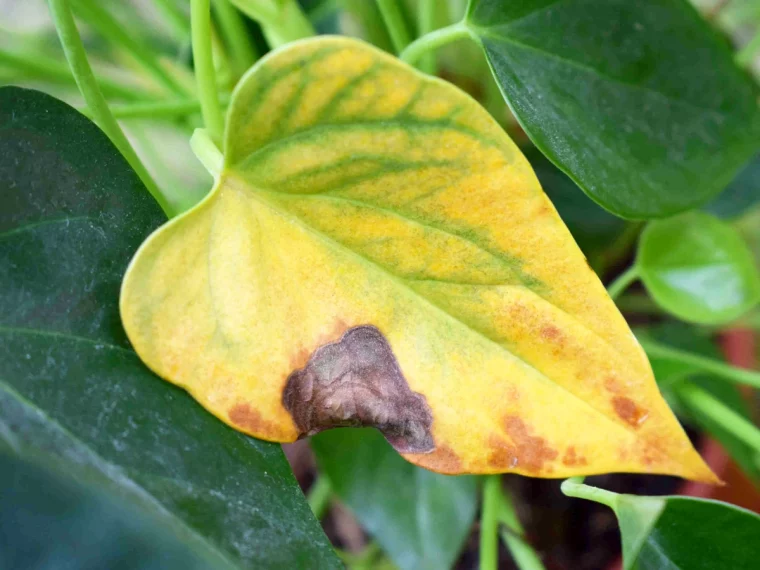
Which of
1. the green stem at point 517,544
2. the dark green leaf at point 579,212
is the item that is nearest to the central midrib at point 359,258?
the green stem at point 517,544

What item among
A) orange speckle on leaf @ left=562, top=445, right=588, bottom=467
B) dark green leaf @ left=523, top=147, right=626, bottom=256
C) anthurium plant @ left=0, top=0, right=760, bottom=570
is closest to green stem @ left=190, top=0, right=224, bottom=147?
anthurium plant @ left=0, top=0, right=760, bottom=570

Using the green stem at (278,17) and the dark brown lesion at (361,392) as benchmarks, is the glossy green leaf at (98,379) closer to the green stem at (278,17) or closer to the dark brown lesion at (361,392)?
the dark brown lesion at (361,392)

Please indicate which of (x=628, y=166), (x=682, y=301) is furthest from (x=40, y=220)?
(x=682, y=301)

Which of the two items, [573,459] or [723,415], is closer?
[573,459]

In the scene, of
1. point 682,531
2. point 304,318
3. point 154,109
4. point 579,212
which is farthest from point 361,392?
point 579,212

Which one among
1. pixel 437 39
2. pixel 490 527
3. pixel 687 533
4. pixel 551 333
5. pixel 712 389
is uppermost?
pixel 437 39

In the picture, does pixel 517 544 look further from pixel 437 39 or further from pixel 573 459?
pixel 437 39

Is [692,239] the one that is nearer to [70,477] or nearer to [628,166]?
[628,166]
